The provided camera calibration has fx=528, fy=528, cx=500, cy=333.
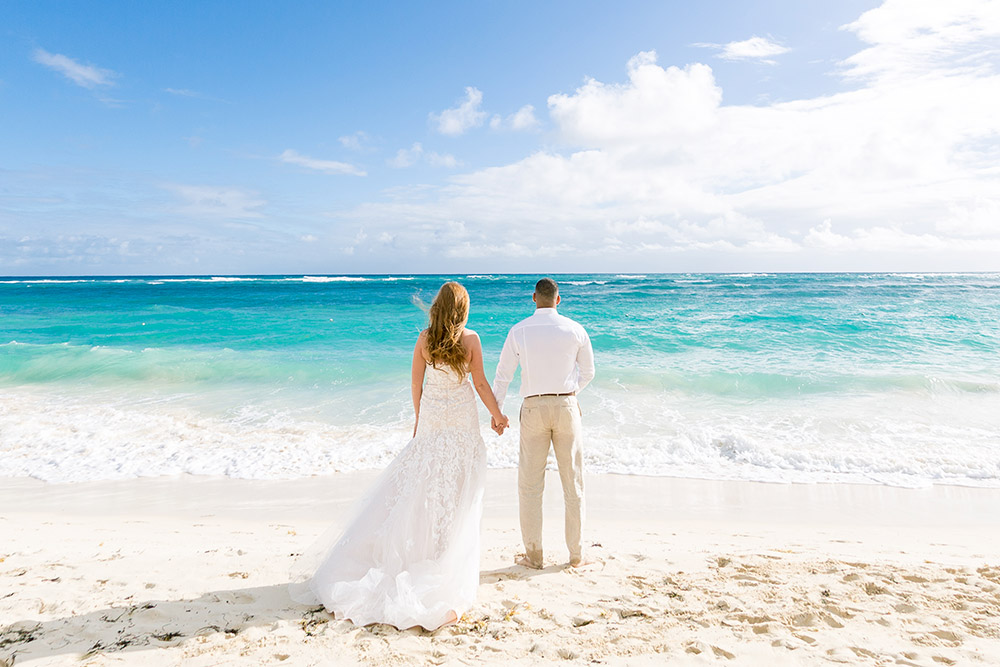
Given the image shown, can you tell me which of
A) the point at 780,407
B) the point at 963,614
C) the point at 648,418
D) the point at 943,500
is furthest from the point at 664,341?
the point at 963,614

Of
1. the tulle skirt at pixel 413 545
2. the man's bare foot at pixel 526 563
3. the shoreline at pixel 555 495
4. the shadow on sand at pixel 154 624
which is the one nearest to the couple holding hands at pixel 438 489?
the tulle skirt at pixel 413 545

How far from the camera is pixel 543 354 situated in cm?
401

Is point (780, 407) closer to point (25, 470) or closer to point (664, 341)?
point (664, 341)

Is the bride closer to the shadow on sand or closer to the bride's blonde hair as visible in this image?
the bride's blonde hair

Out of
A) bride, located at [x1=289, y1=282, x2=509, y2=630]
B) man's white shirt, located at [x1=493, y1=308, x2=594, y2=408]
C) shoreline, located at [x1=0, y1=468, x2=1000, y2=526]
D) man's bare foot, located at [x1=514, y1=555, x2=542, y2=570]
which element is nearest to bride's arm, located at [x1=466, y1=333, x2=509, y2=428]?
bride, located at [x1=289, y1=282, x2=509, y2=630]

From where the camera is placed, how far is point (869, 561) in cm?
421

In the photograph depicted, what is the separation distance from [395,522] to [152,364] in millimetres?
13738

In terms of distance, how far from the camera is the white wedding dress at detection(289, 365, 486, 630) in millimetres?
3318

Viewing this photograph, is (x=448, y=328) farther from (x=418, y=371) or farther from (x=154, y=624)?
(x=154, y=624)

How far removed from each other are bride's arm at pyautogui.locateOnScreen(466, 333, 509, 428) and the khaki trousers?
296mm

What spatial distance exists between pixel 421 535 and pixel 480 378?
44.3 inches

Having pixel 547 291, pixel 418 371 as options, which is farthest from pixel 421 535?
pixel 547 291

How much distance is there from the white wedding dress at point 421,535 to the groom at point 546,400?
1.26 feet

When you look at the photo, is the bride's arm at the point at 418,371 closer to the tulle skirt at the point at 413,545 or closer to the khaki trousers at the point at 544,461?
the tulle skirt at the point at 413,545
